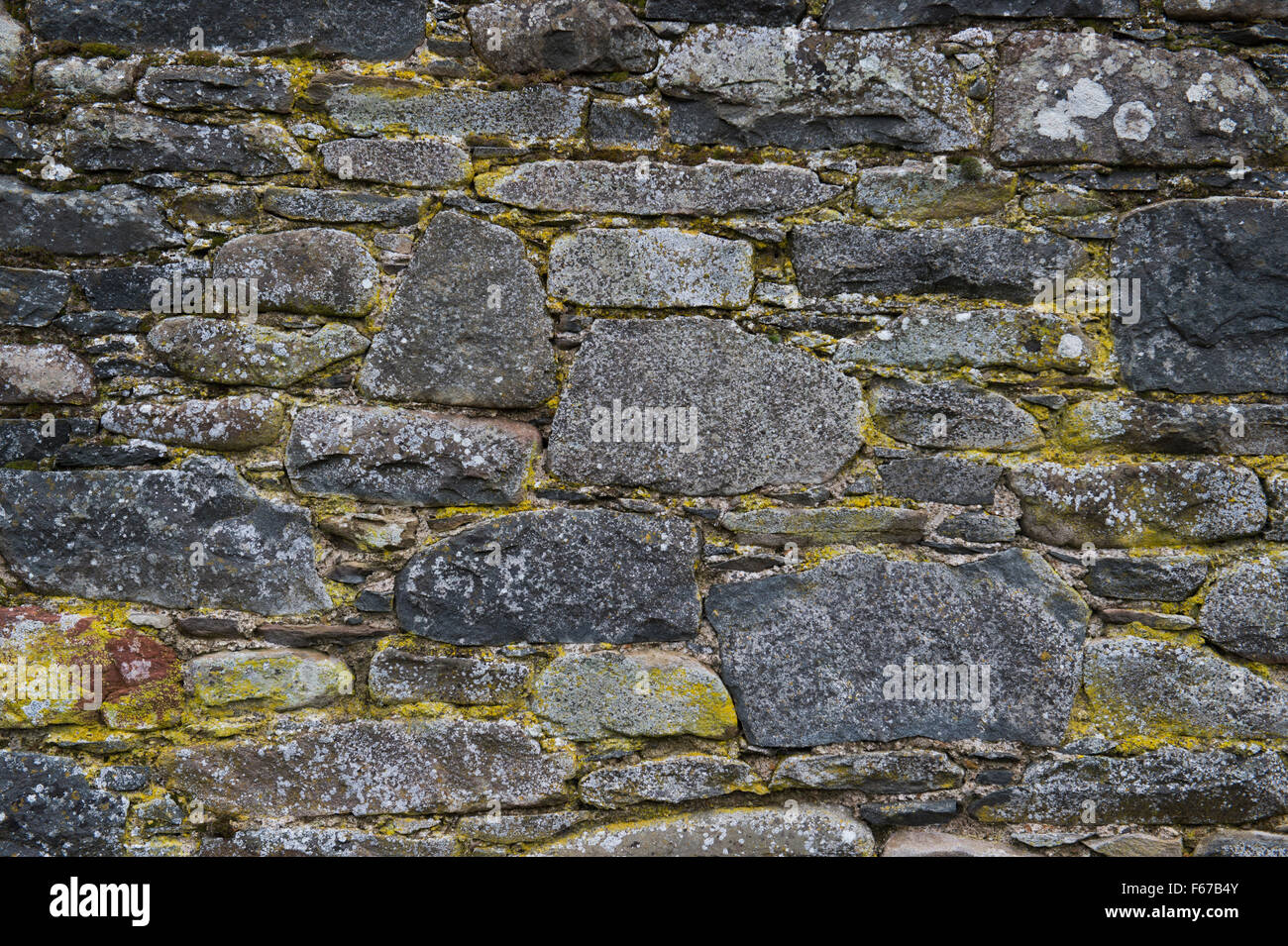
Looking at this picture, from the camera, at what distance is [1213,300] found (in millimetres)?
2250

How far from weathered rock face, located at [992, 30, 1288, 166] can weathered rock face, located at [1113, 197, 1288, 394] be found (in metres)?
0.20

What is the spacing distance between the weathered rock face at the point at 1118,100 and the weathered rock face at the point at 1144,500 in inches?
34.7

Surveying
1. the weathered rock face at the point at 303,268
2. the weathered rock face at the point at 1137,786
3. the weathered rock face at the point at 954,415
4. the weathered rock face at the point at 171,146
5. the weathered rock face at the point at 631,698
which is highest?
the weathered rock face at the point at 171,146

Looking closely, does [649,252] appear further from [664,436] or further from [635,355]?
[664,436]

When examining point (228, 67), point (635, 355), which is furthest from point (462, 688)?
point (228, 67)

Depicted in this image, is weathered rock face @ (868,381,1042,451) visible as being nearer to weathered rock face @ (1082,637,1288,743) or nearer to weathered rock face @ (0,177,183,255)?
weathered rock face @ (1082,637,1288,743)

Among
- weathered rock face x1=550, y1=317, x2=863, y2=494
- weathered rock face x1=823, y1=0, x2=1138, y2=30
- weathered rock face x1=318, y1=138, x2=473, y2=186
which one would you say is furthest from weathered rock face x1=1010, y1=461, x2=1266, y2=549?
weathered rock face x1=318, y1=138, x2=473, y2=186

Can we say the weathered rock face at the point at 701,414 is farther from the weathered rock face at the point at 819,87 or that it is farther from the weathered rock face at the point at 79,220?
the weathered rock face at the point at 79,220

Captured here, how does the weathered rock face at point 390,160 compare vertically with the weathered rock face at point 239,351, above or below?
above

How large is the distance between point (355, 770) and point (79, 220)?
168 centimetres

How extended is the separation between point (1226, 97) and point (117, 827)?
3.65 m

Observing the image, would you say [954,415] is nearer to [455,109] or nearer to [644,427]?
[644,427]

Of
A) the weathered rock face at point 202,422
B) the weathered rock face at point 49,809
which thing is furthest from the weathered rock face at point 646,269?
the weathered rock face at point 49,809

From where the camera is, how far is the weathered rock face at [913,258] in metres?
2.27
